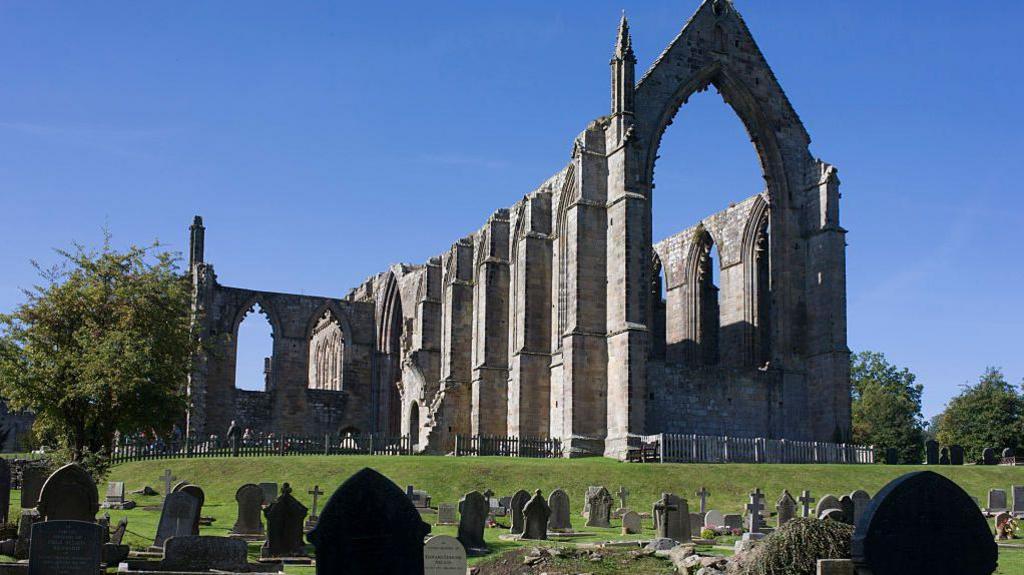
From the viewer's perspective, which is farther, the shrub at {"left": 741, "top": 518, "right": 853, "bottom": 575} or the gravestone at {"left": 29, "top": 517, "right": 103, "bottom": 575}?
the gravestone at {"left": 29, "top": 517, "right": 103, "bottom": 575}

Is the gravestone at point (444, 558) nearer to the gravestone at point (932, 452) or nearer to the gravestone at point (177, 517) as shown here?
the gravestone at point (177, 517)

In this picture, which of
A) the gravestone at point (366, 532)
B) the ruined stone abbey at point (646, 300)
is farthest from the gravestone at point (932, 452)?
the gravestone at point (366, 532)

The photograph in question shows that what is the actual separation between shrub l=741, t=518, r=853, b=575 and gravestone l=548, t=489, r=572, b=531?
1066cm

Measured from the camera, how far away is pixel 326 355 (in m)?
73.6

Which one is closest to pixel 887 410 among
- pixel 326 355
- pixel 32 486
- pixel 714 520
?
pixel 326 355

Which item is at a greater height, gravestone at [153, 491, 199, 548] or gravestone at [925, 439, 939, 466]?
gravestone at [925, 439, 939, 466]

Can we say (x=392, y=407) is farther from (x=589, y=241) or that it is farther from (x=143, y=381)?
(x=143, y=381)

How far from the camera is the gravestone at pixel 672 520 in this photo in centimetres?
2081

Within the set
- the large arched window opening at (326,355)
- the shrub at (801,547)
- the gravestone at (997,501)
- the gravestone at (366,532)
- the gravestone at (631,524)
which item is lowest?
the gravestone at (631,524)

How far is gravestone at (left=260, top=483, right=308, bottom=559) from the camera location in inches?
715

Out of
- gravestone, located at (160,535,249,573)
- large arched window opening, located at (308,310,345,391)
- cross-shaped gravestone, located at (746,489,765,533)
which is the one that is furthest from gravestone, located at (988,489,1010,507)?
large arched window opening, located at (308,310,345,391)

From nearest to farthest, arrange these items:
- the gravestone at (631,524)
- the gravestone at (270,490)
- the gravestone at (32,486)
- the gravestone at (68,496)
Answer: the gravestone at (68,496) → the gravestone at (32,486) → the gravestone at (631,524) → the gravestone at (270,490)

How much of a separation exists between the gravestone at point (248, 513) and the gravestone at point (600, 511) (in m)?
7.75

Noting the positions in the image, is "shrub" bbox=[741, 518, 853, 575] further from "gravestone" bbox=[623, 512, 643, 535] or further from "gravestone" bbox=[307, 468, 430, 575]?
"gravestone" bbox=[623, 512, 643, 535]
